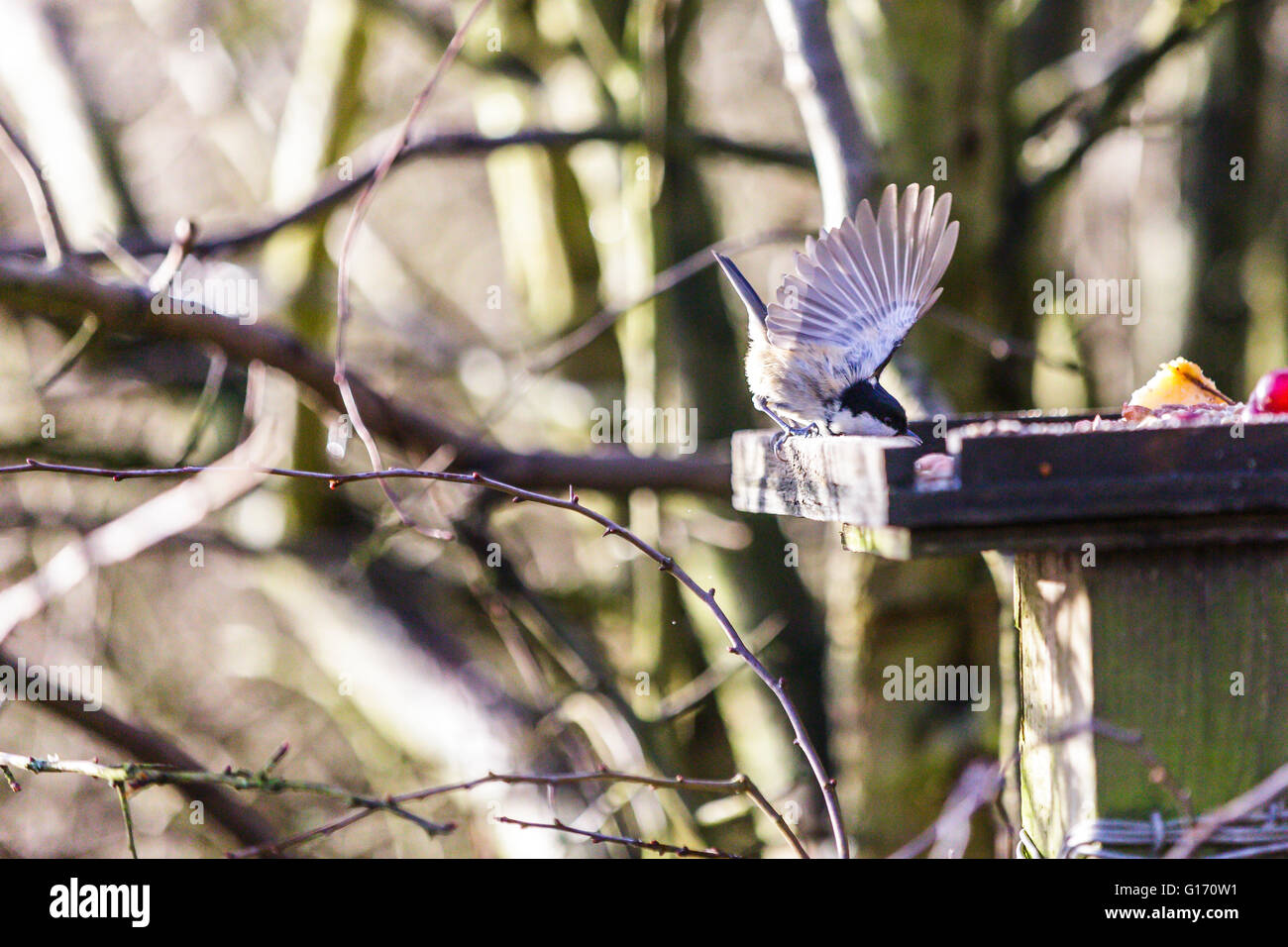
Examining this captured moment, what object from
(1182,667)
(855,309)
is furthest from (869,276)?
(1182,667)

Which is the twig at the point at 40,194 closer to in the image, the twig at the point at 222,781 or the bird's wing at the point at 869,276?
the twig at the point at 222,781

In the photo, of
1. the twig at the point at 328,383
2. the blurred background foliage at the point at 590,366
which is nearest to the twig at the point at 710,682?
the blurred background foliage at the point at 590,366

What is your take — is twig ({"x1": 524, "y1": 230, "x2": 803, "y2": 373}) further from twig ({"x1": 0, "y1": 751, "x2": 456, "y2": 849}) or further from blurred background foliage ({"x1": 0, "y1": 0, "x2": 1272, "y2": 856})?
Result: twig ({"x1": 0, "y1": 751, "x2": 456, "y2": 849})

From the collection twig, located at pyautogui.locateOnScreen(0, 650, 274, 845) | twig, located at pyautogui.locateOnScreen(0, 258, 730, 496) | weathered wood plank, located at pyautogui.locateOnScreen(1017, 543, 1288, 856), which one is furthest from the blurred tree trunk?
twig, located at pyautogui.locateOnScreen(0, 650, 274, 845)

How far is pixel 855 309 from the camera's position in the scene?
1587 mm

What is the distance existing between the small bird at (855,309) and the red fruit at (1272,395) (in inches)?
16.2

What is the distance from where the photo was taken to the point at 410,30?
379cm

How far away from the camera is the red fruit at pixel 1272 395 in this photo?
1474 millimetres

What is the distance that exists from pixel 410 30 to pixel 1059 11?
2.09 meters

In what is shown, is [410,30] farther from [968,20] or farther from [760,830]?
[760,830]

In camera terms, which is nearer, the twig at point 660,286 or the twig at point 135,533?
the twig at point 660,286

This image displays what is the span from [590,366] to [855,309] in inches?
105

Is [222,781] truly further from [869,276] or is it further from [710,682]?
[710,682]

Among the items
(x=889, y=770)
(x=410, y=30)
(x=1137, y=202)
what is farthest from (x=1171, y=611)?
(x=1137, y=202)
